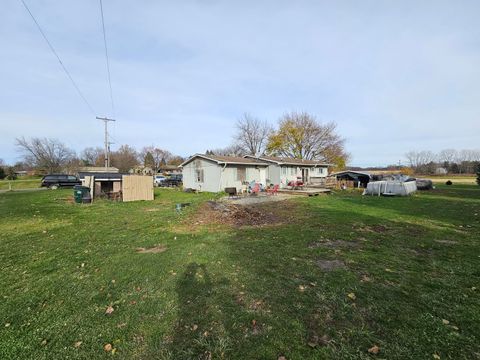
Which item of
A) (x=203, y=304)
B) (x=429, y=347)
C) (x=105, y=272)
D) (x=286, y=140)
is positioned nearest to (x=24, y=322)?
(x=105, y=272)

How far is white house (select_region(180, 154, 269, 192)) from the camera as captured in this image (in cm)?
2083

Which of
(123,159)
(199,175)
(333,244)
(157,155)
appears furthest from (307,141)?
(157,155)

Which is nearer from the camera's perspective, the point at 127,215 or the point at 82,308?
the point at 82,308

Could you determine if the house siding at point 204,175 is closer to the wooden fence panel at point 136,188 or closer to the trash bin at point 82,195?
the wooden fence panel at point 136,188

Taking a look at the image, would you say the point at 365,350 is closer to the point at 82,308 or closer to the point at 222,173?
the point at 82,308

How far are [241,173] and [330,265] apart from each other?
17.8m

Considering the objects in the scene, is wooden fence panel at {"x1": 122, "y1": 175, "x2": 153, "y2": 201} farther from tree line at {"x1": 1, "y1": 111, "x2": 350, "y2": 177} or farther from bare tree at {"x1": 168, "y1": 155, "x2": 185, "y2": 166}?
bare tree at {"x1": 168, "y1": 155, "x2": 185, "y2": 166}

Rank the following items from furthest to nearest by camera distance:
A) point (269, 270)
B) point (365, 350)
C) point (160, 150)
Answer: point (160, 150) → point (269, 270) → point (365, 350)

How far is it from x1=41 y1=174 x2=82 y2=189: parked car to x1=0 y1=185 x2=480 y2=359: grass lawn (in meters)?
26.1

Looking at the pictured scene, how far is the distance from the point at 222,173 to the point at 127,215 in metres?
10.8

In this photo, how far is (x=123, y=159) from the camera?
67562mm

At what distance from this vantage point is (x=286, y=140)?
132ft

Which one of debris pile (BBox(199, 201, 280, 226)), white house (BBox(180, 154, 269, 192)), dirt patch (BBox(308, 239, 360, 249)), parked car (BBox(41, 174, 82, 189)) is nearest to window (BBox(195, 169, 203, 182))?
white house (BBox(180, 154, 269, 192))

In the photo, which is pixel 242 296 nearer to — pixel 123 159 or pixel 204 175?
pixel 204 175
